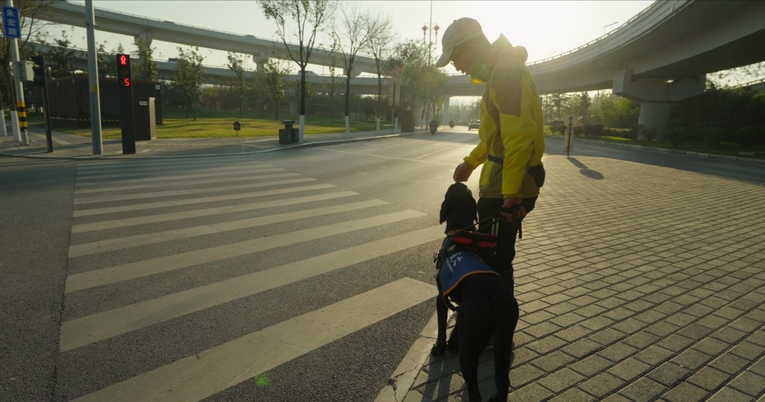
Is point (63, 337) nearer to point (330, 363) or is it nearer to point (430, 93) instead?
point (330, 363)

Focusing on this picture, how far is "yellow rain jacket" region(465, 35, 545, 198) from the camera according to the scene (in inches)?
112

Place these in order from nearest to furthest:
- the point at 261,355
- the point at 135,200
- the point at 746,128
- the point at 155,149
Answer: the point at 261,355
the point at 135,200
the point at 155,149
the point at 746,128

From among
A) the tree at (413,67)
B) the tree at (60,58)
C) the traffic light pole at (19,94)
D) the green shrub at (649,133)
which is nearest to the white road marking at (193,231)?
the traffic light pole at (19,94)

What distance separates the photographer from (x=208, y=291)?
4465mm

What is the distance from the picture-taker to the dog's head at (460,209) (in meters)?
3.16

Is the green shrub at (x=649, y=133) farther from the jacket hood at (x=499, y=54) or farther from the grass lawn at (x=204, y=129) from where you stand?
the jacket hood at (x=499, y=54)

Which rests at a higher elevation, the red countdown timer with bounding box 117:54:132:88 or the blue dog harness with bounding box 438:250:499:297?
the red countdown timer with bounding box 117:54:132:88

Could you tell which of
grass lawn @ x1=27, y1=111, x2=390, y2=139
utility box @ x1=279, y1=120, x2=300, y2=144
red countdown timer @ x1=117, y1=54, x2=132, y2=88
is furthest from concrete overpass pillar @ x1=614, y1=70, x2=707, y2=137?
red countdown timer @ x1=117, y1=54, x2=132, y2=88

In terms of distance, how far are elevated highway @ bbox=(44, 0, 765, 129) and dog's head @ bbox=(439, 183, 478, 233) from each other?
2.03 metres

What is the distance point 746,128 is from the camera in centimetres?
2752

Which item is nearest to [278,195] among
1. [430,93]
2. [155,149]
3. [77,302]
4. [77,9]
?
[77,302]

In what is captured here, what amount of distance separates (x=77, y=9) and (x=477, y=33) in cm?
7073

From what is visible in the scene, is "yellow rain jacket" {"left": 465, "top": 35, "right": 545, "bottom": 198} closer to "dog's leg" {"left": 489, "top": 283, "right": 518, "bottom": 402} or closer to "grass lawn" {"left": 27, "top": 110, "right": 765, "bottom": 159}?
"dog's leg" {"left": 489, "top": 283, "right": 518, "bottom": 402}

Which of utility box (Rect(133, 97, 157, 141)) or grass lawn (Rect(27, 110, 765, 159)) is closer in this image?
utility box (Rect(133, 97, 157, 141))
